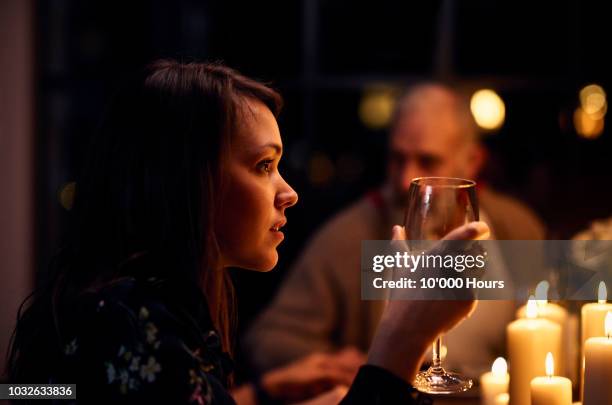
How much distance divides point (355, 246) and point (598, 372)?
1628 mm

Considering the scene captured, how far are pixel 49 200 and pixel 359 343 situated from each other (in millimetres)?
1336

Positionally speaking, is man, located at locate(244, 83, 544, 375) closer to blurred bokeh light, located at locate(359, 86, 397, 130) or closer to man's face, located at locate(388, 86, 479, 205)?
man's face, located at locate(388, 86, 479, 205)

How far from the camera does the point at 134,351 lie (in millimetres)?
830

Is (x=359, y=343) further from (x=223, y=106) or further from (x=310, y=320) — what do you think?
(x=223, y=106)

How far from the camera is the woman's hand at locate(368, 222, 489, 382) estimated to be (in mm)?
854

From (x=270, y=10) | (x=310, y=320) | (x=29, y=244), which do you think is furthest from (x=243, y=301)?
(x=270, y=10)

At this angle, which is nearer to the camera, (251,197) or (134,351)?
(134,351)

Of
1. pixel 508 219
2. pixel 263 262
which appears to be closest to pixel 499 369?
pixel 263 262

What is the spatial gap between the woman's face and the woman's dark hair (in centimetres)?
1

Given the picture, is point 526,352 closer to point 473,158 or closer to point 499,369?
point 499,369

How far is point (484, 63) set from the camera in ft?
9.76

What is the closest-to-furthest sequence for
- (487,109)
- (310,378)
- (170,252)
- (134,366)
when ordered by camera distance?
(134,366)
(170,252)
(310,378)
(487,109)

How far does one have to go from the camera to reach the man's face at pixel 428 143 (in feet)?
7.89

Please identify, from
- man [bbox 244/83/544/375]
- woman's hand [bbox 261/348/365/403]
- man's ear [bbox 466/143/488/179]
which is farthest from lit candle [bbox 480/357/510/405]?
man's ear [bbox 466/143/488/179]
